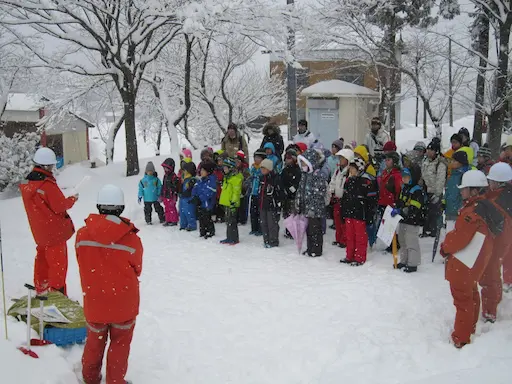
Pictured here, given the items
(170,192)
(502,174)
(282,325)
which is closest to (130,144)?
(170,192)

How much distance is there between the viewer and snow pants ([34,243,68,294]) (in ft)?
21.4

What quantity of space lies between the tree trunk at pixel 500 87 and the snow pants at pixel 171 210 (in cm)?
873

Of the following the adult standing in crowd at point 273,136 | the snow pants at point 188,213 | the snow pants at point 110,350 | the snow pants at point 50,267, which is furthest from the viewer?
the adult standing in crowd at point 273,136

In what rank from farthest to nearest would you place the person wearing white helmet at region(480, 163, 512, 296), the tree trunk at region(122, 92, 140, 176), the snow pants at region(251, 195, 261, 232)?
the tree trunk at region(122, 92, 140, 176)
the snow pants at region(251, 195, 261, 232)
the person wearing white helmet at region(480, 163, 512, 296)

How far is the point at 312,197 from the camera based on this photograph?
28.3ft

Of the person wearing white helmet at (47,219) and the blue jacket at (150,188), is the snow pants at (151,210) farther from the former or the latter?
the person wearing white helmet at (47,219)

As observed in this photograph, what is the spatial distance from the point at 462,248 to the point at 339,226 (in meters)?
4.12

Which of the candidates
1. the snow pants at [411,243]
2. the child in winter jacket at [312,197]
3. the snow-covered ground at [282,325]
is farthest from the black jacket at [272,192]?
the snow pants at [411,243]

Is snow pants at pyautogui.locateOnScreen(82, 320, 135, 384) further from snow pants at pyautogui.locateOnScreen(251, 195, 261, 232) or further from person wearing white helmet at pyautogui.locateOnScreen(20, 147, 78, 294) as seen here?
snow pants at pyautogui.locateOnScreen(251, 195, 261, 232)

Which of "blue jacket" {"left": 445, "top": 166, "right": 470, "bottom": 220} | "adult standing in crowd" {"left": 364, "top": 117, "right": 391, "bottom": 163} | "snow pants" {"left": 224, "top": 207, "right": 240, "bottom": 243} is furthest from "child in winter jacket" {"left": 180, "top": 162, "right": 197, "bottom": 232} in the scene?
"blue jacket" {"left": 445, "top": 166, "right": 470, "bottom": 220}

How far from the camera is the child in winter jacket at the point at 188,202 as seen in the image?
33.8 ft

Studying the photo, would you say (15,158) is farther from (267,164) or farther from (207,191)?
(267,164)

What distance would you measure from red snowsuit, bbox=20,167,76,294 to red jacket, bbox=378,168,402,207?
497cm

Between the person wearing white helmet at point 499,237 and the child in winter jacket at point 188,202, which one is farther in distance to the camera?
the child in winter jacket at point 188,202
